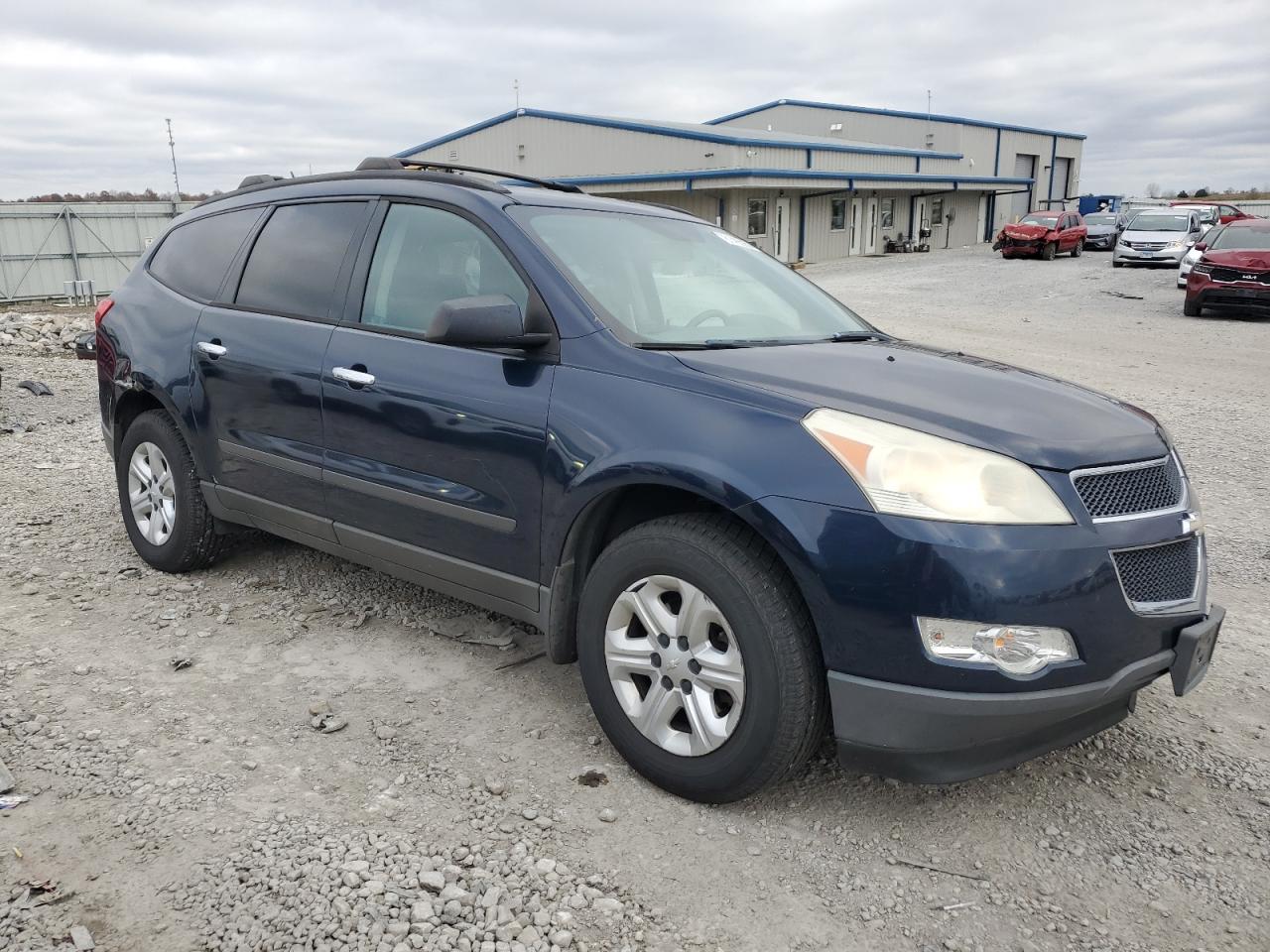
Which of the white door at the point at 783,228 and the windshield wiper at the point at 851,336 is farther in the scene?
the white door at the point at 783,228

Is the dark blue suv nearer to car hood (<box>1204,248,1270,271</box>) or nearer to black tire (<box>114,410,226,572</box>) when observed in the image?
black tire (<box>114,410,226,572</box>)

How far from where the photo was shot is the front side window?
3.52 metres

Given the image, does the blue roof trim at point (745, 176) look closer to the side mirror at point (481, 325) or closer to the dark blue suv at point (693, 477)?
the dark blue suv at point (693, 477)

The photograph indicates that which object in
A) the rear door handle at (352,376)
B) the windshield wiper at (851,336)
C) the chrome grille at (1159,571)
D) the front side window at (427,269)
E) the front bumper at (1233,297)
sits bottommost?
the front bumper at (1233,297)

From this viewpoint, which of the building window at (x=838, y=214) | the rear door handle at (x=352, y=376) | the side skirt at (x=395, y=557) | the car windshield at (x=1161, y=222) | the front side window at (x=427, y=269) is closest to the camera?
the side skirt at (x=395, y=557)

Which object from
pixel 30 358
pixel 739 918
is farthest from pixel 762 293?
pixel 30 358

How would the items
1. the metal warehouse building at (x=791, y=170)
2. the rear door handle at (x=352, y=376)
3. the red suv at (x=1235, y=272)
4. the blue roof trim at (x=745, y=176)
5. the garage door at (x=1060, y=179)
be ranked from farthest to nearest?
the garage door at (x=1060, y=179), the metal warehouse building at (x=791, y=170), the blue roof trim at (x=745, y=176), the red suv at (x=1235, y=272), the rear door handle at (x=352, y=376)

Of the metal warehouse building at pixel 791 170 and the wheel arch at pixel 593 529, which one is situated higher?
the metal warehouse building at pixel 791 170

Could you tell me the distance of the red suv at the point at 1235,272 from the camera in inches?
678

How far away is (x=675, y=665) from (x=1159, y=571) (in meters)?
1.34

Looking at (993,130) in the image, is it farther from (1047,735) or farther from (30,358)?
(1047,735)

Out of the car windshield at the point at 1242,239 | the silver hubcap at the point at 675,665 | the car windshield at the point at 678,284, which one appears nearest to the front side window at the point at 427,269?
the car windshield at the point at 678,284

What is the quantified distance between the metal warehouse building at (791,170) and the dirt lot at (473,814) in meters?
24.8

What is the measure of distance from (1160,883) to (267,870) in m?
2.34
